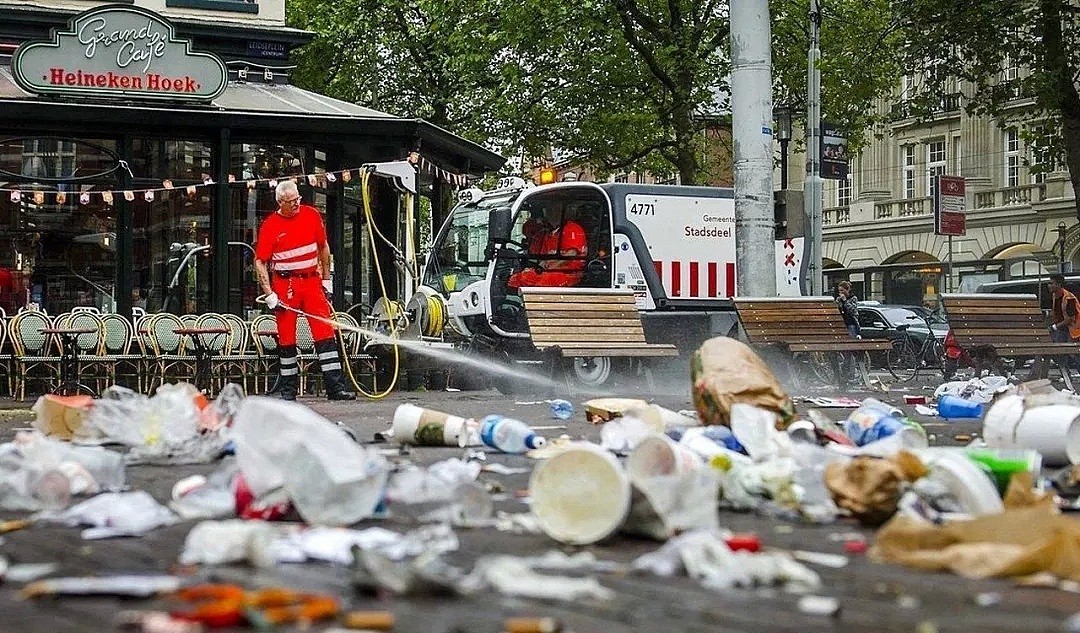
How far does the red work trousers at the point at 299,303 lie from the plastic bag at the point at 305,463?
7.62 meters

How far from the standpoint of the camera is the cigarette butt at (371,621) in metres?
3.34

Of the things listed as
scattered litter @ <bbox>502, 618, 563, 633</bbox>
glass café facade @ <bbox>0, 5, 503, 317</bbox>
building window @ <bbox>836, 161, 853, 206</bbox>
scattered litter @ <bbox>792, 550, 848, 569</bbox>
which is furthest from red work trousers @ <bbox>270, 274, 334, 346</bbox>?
building window @ <bbox>836, 161, 853, 206</bbox>

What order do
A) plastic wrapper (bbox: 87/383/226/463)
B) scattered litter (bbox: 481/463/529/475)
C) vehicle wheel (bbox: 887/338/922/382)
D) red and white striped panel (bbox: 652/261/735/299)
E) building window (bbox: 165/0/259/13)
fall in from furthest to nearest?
1. vehicle wheel (bbox: 887/338/922/382)
2. building window (bbox: 165/0/259/13)
3. red and white striped panel (bbox: 652/261/735/299)
4. plastic wrapper (bbox: 87/383/226/463)
5. scattered litter (bbox: 481/463/529/475)

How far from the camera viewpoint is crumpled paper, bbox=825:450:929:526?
498 centimetres

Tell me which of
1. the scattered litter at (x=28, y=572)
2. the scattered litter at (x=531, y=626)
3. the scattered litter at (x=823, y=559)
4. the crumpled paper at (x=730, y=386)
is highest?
the crumpled paper at (x=730, y=386)

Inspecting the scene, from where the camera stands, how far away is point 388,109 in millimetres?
32250

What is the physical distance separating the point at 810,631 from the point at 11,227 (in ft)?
51.4

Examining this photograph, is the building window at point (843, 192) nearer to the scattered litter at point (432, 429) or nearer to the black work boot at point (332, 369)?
the black work boot at point (332, 369)

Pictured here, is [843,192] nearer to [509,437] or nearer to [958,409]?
[958,409]

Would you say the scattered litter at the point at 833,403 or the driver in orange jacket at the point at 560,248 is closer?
the scattered litter at the point at 833,403

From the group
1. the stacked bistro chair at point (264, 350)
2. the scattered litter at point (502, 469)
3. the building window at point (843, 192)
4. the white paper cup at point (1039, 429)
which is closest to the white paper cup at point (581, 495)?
the scattered litter at point (502, 469)

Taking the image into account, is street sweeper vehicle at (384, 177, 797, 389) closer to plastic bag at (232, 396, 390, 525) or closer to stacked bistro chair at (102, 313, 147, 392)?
stacked bistro chair at (102, 313, 147, 392)

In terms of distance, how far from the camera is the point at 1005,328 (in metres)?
16.9

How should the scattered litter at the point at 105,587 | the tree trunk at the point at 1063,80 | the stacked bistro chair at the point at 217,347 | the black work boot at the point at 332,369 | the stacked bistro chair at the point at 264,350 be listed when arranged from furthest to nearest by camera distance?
the tree trunk at the point at 1063,80 < the stacked bistro chair at the point at 264,350 < the stacked bistro chair at the point at 217,347 < the black work boot at the point at 332,369 < the scattered litter at the point at 105,587
